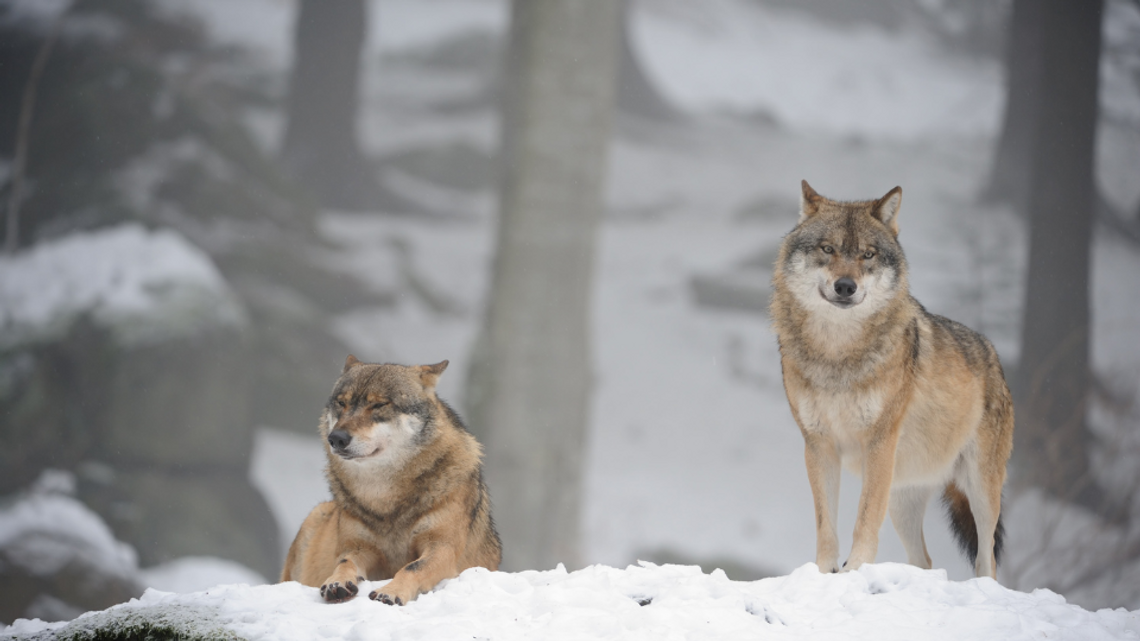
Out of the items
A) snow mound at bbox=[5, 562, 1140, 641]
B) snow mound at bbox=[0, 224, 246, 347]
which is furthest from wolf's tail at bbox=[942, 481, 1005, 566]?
snow mound at bbox=[0, 224, 246, 347]

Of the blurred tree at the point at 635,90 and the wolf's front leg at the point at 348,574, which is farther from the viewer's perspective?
the blurred tree at the point at 635,90

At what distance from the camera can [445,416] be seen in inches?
152

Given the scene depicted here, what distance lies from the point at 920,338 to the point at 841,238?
2.18 feet

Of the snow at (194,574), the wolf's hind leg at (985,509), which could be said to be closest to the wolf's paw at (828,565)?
the wolf's hind leg at (985,509)

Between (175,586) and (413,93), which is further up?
(413,93)

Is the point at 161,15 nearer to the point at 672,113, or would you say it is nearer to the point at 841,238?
the point at 672,113

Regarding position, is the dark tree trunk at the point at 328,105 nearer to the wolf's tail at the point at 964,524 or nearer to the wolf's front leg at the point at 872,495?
the wolf's tail at the point at 964,524

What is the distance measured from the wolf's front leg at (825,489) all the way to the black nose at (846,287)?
629mm

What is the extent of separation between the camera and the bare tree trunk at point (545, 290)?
941 cm

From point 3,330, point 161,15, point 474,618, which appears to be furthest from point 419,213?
point 474,618

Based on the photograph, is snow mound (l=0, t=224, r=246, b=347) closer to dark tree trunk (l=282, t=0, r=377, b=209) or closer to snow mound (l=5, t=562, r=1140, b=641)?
dark tree trunk (l=282, t=0, r=377, b=209)

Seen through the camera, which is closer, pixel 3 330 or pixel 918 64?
pixel 3 330

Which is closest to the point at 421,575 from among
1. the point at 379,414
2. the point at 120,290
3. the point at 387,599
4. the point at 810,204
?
the point at 387,599

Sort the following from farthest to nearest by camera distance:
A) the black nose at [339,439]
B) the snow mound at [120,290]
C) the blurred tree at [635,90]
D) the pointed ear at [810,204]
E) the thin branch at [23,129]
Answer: the blurred tree at [635,90]
the thin branch at [23,129]
the snow mound at [120,290]
the pointed ear at [810,204]
the black nose at [339,439]
